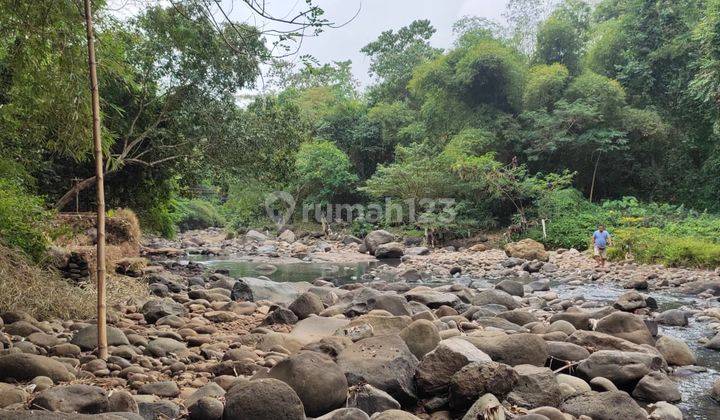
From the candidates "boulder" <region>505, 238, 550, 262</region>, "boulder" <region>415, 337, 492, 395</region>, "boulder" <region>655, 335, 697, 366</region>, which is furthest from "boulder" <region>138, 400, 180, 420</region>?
"boulder" <region>505, 238, 550, 262</region>

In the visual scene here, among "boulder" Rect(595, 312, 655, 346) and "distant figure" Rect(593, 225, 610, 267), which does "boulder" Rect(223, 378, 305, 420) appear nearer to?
"boulder" Rect(595, 312, 655, 346)

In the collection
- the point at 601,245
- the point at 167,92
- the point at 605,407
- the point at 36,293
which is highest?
the point at 167,92

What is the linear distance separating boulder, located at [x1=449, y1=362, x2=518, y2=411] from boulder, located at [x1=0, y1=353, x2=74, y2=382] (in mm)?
2608

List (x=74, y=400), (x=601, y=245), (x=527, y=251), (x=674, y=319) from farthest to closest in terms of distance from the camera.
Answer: (x=527, y=251) → (x=601, y=245) → (x=674, y=319) → (x=74, y=400)

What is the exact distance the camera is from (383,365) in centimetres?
398

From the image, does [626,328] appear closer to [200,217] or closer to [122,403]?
[122,403]

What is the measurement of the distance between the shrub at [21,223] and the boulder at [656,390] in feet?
20.3

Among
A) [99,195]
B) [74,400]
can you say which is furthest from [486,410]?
[99,195]

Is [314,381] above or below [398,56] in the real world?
below

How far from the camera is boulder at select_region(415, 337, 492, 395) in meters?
3.95

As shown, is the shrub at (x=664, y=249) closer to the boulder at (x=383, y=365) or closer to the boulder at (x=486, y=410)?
the boulder at (x=383, y=365)

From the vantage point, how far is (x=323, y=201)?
27.4 meters

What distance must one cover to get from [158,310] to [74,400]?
2.94 m

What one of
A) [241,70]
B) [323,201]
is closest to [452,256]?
[241,70]
